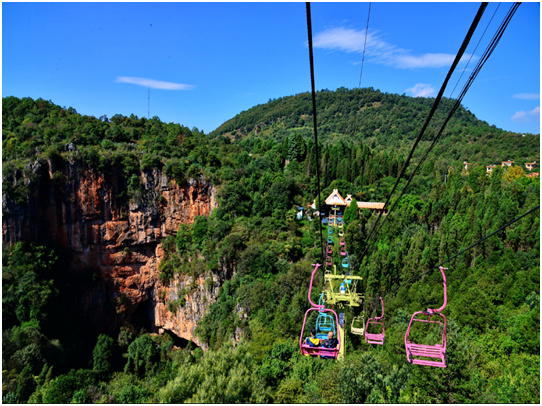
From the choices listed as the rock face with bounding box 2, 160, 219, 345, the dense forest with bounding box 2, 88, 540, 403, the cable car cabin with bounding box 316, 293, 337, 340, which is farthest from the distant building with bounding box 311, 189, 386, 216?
→ the cable car cabin with bounding box 316, 293, 337, 340

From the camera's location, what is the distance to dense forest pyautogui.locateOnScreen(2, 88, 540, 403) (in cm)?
1545

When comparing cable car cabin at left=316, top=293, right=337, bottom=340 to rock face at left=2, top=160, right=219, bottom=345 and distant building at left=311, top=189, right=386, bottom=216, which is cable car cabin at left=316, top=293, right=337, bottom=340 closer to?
rock face at left=2, top=160, right=219, bottom=345

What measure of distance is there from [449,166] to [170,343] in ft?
128

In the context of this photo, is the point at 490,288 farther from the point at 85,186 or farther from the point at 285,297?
the point at 85,186

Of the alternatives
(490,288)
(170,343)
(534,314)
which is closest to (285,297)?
(490,288)

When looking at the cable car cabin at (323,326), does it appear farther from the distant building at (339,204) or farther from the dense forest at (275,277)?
the distant building at (339,204)

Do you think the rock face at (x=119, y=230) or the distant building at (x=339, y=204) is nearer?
the rock face at (x=119, y=230)

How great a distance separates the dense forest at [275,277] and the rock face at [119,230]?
0.99 m

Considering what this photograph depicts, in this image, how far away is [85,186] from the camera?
1393 inches

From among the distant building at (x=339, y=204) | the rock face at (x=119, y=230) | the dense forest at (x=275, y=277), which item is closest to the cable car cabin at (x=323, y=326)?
the dense forest at (x=275, y=277)

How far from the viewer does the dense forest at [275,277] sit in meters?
15.5

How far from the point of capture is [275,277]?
27.8m

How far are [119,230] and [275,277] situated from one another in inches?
713

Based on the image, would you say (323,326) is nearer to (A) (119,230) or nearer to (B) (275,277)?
(B) (275,277)
